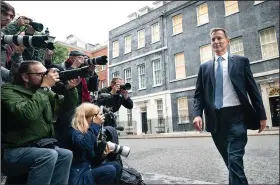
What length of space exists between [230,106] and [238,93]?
0.51 ft

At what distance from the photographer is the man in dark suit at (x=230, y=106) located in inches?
102

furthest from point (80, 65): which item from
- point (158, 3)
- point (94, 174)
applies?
point (158, 3)

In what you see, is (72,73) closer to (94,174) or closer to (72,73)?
(72,73)

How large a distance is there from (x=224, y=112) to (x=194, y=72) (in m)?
16.7

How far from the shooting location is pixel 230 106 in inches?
107

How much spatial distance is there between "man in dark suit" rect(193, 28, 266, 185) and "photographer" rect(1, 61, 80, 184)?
1.49 meters

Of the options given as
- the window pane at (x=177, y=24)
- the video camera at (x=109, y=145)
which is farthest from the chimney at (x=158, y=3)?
the video camera at (x=109, y=145)

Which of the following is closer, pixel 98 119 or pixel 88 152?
pixel 88 152

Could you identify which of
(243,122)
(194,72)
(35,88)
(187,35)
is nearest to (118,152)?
(35,88)

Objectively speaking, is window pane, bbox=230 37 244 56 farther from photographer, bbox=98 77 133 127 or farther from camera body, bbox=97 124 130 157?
camera body, bbox=97 124 130 157

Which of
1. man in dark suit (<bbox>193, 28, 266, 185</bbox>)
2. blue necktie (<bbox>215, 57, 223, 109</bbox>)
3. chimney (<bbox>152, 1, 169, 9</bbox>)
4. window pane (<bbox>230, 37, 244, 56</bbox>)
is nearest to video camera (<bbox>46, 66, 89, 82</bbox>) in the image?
man in dark suit (<bbox>193, 28, 266, 185</bbox>)

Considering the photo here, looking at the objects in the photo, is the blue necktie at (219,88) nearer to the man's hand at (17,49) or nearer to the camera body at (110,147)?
the camera body at (110,147)

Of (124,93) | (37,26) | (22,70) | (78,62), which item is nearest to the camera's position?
(22,70)

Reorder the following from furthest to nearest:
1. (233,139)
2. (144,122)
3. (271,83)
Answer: (144,122), (271,83), (233,139)
